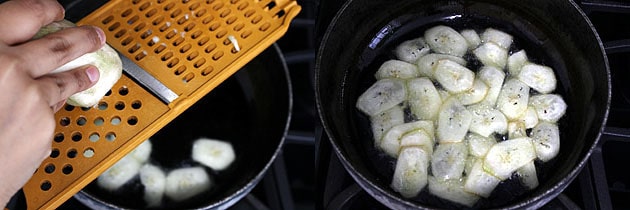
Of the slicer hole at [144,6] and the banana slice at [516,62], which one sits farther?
the banana slice at [516,62]

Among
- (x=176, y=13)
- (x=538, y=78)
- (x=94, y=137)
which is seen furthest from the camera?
(x=538, y=78)

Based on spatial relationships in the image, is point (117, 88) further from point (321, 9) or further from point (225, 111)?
point (321, 9)

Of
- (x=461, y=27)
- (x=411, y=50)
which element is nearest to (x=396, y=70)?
(x=411, y=50)

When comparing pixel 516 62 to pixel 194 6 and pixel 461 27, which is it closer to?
pixel 461 27

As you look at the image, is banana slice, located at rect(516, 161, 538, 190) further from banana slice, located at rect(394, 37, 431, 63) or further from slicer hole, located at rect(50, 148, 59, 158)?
slicer hole, located at rect(50, 148, 59, 158)

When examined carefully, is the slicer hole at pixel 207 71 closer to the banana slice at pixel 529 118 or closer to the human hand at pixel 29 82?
the human hand at pixel 29 82

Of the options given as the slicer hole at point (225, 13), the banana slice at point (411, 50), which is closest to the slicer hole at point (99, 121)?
the slicer hole at point (225, 13)
